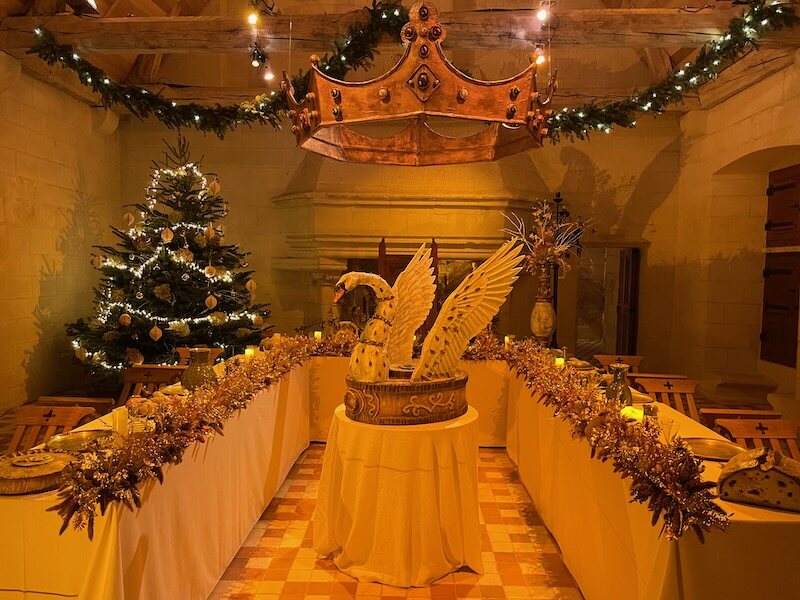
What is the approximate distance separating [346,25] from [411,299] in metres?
3.01

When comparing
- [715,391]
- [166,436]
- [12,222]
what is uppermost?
[12,222]

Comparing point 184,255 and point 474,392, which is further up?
point 184,255

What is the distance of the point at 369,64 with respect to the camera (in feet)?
16.6

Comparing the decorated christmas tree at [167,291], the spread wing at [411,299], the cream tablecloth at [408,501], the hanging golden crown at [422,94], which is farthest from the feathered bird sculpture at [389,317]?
the decorated christmas tree at [167,291]

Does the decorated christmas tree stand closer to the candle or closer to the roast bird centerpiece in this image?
the roast bird centerpiece

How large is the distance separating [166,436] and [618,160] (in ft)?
23.7

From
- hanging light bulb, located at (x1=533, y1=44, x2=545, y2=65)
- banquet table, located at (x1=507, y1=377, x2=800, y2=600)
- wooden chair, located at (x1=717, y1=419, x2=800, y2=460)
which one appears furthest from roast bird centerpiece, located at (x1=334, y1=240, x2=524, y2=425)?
wooden chair, located at (x1=717, y1=419, x2=800, y2=460)

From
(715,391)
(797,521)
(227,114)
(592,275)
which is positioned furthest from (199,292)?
(592,275)

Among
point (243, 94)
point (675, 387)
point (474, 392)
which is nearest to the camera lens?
point (675, 387)

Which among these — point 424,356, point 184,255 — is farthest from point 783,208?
point 184,255

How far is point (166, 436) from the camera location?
7.32ft

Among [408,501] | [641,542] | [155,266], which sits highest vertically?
[155,266]

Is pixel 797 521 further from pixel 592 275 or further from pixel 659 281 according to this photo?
pixel 592 275

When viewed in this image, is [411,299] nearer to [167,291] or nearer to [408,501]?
[408,501]
